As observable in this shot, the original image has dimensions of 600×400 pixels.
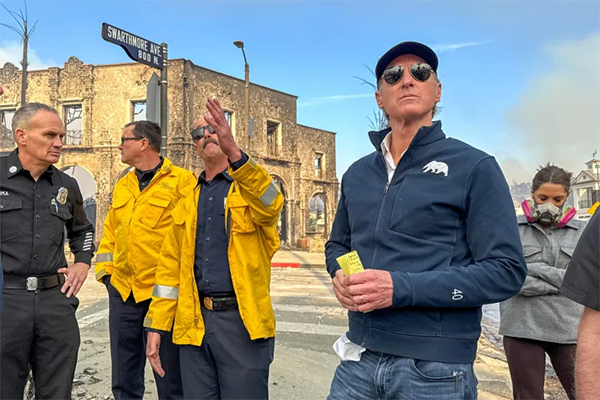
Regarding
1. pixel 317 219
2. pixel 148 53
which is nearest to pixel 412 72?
pixel 148 53

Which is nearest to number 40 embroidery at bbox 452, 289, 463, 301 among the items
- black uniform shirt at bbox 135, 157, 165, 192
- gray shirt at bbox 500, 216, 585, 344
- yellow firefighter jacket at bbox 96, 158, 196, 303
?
gray shirt at bbox 500, 216, 585, 344

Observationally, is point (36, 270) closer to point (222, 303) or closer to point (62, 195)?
point (62, 195)

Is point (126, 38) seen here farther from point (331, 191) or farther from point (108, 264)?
point (331, 191)

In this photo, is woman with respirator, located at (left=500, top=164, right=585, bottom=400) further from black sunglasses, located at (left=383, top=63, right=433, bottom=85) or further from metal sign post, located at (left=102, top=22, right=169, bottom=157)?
metal sign post, located at (left=102, top=22, right=169, bottom=157)

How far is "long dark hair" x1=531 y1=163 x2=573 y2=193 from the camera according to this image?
10.6 ft

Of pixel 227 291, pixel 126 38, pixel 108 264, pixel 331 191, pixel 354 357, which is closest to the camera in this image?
pixel 354 357

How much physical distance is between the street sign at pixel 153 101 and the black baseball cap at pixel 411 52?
15.5 feet

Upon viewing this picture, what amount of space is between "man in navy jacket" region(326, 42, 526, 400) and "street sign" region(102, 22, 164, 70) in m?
4.72

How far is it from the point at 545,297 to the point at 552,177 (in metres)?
0.84

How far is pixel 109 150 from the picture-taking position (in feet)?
77.0

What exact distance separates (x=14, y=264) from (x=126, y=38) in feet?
12.2

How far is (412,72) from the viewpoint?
1.97m

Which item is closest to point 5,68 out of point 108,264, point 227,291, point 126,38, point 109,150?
point 109,150

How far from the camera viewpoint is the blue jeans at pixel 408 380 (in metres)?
1.63
